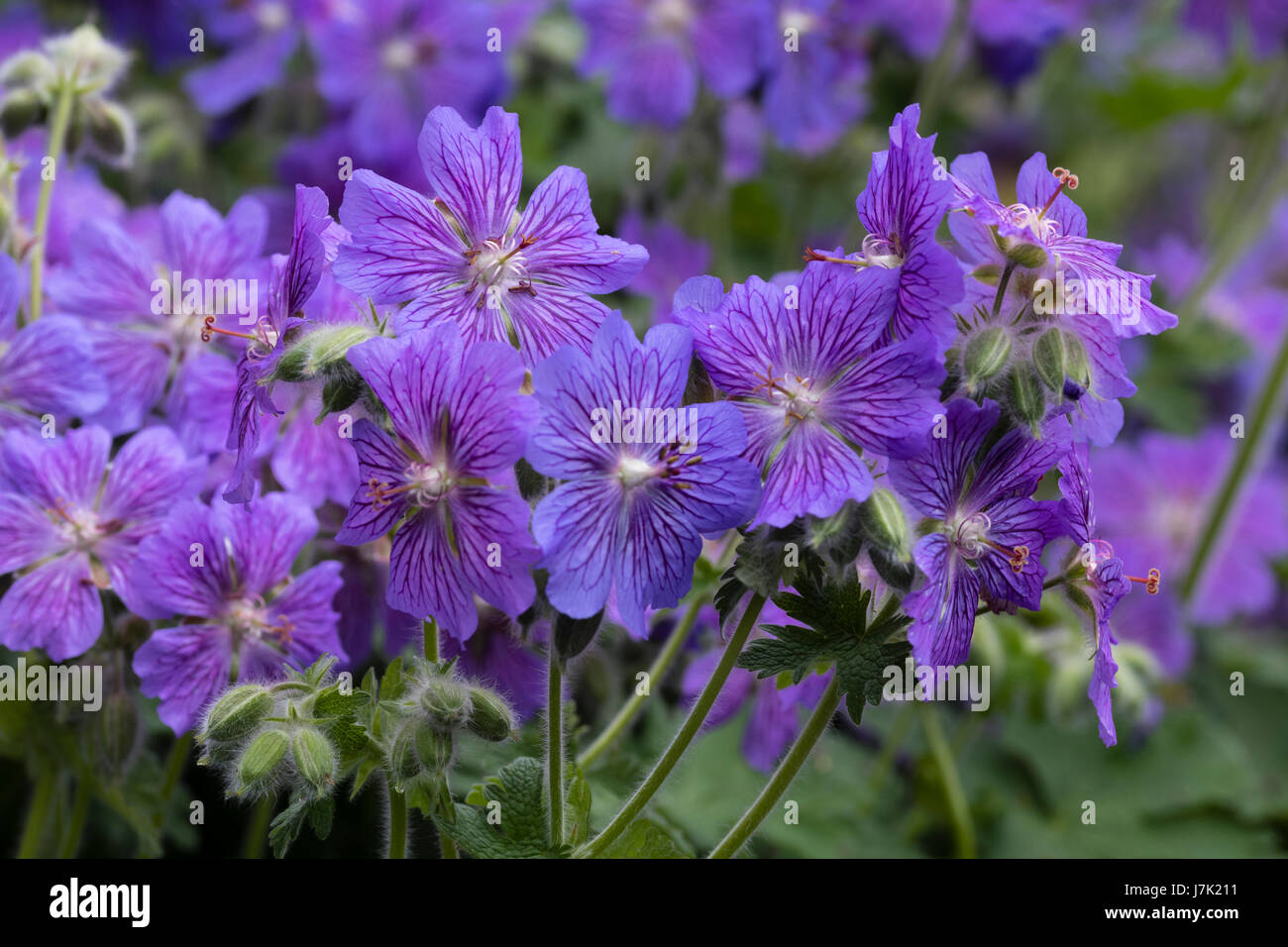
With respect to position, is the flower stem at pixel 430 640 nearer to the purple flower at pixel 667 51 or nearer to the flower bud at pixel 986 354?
the flower bud at pixel 986 354

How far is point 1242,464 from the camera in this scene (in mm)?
2166

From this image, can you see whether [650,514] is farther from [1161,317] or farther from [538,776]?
[1161,317]

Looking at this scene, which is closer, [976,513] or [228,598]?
[976,513]

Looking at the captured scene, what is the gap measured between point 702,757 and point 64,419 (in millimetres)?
974

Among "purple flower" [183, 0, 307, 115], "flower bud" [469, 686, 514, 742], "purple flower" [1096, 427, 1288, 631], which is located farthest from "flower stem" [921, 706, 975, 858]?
"purple flower" [183, 0, 307, 115]

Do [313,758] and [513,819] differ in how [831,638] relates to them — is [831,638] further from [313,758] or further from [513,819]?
[313,758]

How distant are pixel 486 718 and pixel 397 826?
165mm

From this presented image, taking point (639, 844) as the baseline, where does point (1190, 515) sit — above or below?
above

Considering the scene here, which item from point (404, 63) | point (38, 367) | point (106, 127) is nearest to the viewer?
point (38, 367)

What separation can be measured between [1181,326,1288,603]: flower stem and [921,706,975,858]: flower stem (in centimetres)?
59

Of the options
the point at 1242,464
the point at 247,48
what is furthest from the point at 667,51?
the point at 1242,464

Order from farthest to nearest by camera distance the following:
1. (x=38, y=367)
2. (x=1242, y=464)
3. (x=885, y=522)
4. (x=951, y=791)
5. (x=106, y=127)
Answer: (x=1242, y=464)
(x=951, y=791)
(x=106, y=127)
(x=38, y=367)
(x=885, y=522)
